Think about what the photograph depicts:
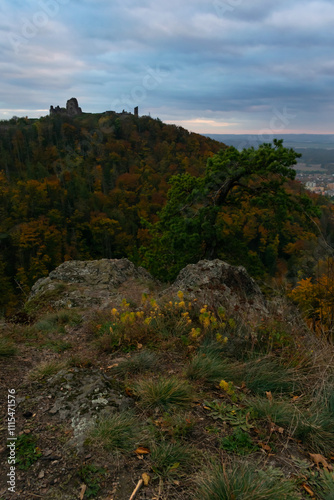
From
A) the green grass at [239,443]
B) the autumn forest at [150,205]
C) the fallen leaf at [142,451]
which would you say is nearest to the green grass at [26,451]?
the fallen leaf at [142,451]

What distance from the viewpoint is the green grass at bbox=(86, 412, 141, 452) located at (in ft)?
7.28

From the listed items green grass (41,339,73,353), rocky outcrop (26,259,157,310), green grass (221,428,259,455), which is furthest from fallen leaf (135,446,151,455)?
rocky outcrop (26,259,157,310)

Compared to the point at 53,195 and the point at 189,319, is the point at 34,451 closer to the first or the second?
the point at 189,319

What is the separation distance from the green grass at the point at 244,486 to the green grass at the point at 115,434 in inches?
23.6

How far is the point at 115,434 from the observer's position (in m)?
2.28

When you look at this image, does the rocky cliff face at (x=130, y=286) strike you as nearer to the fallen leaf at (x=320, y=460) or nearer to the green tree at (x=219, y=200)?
the fallen leaf at (x=320, y=460)

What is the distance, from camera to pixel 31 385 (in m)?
3.03

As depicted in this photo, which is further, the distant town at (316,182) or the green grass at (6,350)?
the distant town at (316,182)

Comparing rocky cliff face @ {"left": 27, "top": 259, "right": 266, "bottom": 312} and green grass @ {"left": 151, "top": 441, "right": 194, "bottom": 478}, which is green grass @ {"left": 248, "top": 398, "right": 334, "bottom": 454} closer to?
green grass @ {"left": 151, "top": 441, "right": 194, "bottom": 478}

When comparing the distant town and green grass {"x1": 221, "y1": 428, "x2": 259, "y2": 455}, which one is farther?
the distant town

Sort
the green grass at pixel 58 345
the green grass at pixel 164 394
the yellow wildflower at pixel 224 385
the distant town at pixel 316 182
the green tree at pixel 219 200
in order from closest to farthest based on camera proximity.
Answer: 1. the green grass at pixel 164 394
2. the yellow wildflower at pixel 224 385
3. the green grass at pixel 58 345
4. the green tree at pixel 219 200
5. the distant town at pixel 316 182

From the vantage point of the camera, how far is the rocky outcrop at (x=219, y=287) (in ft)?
18.4

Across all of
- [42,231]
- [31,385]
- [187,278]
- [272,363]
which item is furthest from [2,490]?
[42,231]

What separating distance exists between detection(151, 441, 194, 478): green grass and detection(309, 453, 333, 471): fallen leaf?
89 cm
